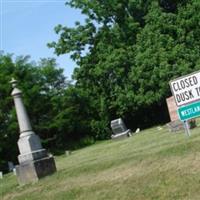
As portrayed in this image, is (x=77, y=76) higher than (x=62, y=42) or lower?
lower

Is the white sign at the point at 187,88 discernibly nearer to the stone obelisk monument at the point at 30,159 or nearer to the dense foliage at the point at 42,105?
the stone obelisk monument at the point at 30,159

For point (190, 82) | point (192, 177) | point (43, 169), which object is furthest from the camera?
point (43, 169)

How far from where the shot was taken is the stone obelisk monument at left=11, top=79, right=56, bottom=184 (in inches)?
525

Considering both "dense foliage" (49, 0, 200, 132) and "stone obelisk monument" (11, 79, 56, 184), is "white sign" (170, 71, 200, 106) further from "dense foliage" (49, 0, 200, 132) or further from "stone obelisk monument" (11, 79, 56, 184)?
"dense foliage" (49, 0, 200, 132)

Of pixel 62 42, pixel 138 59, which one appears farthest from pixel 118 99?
pixel 62 42

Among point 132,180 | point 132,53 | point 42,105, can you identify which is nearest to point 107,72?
point 132,53

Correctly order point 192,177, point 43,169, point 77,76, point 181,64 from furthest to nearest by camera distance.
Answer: point 77,76, point 181,64, point 43,169, point 192,177

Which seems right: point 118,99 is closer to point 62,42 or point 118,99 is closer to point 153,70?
point 153,70

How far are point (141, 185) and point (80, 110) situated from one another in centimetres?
3196

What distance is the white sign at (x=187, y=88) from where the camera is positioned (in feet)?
39.8

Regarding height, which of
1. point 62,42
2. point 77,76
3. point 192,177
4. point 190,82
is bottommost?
Answer: point 192,177

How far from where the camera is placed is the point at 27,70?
126 ft

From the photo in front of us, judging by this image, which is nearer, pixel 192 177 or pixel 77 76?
pixel 192 177

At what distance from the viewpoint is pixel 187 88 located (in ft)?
40.4
